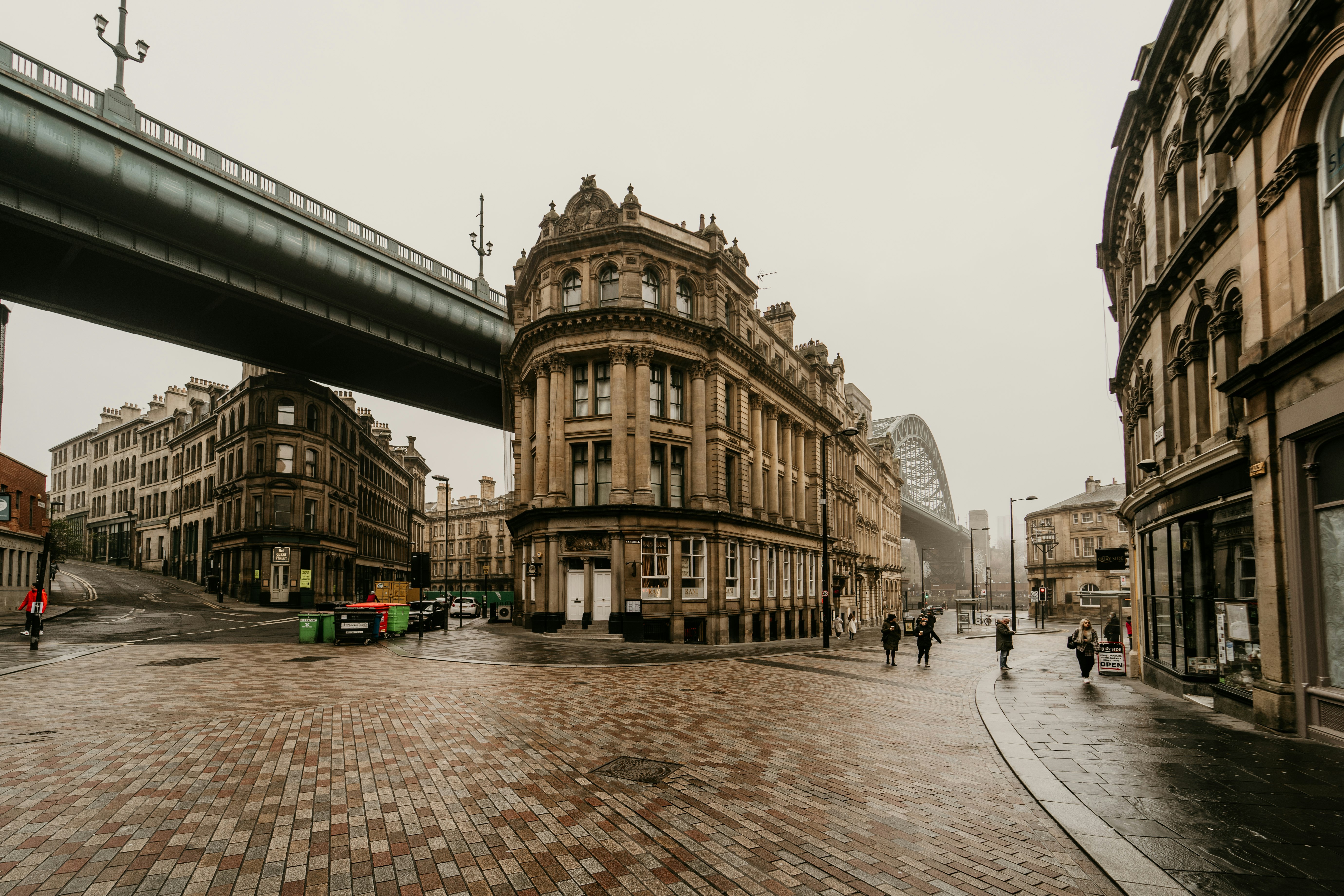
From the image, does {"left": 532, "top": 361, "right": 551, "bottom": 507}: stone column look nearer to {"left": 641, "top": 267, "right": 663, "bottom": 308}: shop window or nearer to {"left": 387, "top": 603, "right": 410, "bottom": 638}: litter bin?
{"left": 641, "top": 267, "right": 663, "bottom": 308}: shop window

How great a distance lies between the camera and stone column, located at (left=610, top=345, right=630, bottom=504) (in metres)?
32.4

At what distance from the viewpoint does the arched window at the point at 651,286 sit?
113 feet

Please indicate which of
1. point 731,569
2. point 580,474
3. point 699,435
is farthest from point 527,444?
point 731,569

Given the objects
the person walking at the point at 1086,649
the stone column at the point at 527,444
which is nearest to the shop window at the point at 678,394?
the stone column at the point at 527,444

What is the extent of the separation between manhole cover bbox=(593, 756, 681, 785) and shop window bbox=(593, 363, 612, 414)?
25.3 meters

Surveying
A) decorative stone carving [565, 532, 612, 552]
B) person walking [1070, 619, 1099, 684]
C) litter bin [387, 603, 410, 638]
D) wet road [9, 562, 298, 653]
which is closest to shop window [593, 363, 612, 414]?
decorative stone carving [565, 532, 612, 552]

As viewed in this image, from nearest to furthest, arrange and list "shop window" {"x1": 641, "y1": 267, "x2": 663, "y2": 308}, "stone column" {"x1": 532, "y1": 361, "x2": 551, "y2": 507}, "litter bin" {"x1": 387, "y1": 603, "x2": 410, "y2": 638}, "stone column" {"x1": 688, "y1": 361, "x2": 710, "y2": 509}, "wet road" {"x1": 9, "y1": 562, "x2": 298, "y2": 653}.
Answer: "wet road" {"x1": 9, "y1": 562, "x2": 298, "y2": 653} < "litter bin" {"x1": 387, "y1": 603, "x2": 410, "y2": 638} < "stone column" {"x1": 532, "y1": 361, "x2": 551, "y2": 507} < "shop window" {"x1": 641, "y1": 267, "x2": 663, "y2": 308} < "stone column" {"x1": 688, "y1": 361, "x2": 710, "y2": 509}

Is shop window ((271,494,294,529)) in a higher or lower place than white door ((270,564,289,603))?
higher

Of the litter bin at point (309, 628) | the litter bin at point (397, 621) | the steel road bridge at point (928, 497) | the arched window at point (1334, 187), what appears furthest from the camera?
the steel road bridge at point (928, 497)

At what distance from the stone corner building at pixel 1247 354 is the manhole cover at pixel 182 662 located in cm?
2303

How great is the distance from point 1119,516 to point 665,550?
17870 millimetres

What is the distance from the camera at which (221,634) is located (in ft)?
93.3

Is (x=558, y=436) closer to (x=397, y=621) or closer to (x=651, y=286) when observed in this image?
(x=651, y=286)

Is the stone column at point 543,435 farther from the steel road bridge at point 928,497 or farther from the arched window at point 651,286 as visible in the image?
the steel road bridge at point 928,497
